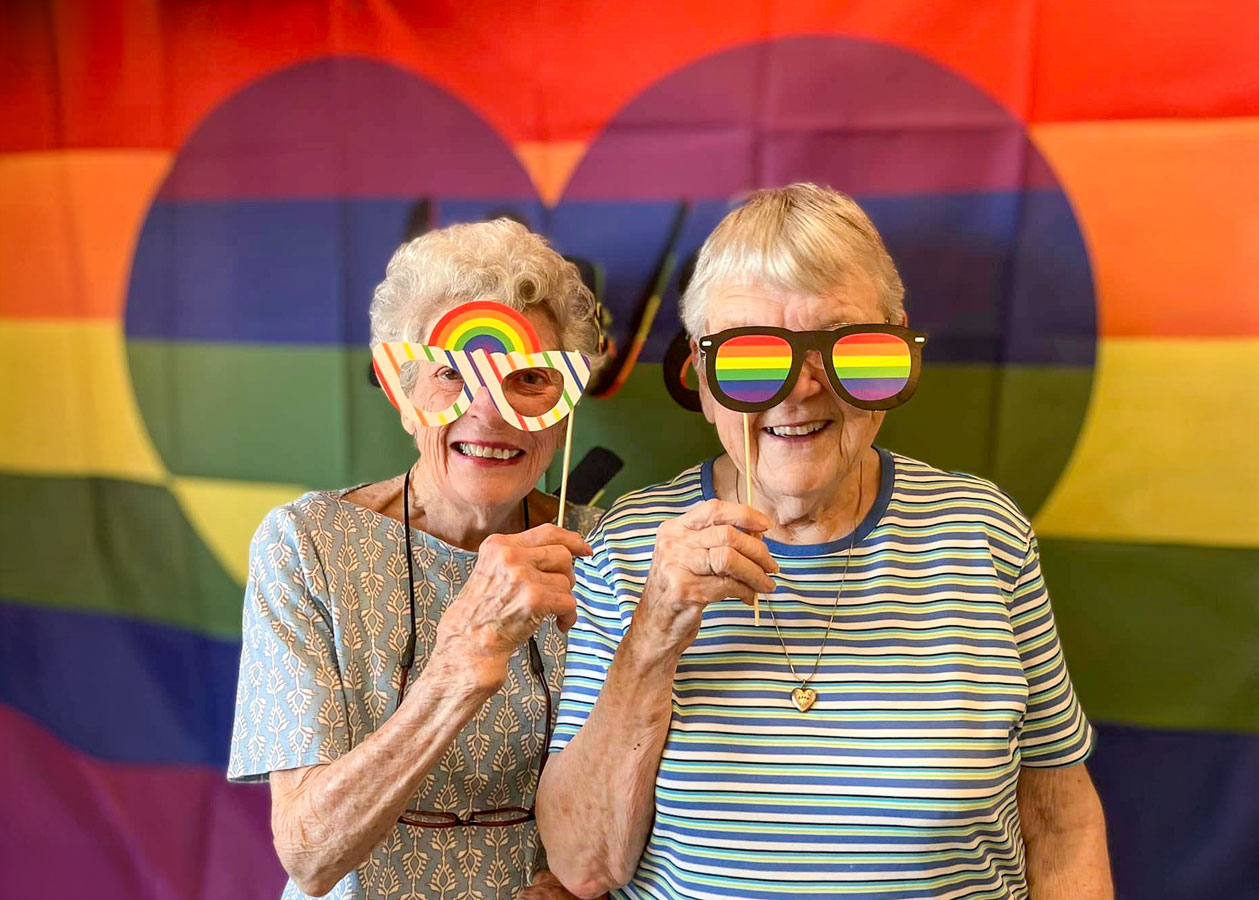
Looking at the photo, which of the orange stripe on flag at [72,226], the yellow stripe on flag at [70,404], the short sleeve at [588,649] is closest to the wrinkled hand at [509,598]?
the short sleeve at [588,649]

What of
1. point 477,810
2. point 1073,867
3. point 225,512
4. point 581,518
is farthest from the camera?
point 225,512

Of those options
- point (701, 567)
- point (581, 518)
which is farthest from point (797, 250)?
point (581, 518)

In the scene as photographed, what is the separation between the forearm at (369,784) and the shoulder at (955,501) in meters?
0.55

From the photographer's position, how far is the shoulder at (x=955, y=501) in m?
1.28

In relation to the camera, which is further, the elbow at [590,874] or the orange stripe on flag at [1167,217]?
the orange stripe on flag at [1167,217]

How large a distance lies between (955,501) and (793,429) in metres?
0.24

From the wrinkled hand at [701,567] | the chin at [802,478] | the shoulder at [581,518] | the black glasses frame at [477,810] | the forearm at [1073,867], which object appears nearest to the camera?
the wrinkled hand at [701,567]

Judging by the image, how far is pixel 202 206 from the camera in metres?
1.89

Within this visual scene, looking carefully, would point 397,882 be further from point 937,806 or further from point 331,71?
point 331,71

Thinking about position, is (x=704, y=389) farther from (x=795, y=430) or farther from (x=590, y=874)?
(x=590, y=874)

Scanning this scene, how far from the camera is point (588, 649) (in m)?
1.30

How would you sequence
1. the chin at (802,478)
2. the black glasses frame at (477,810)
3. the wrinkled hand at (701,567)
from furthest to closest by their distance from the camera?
the black glasses frame at (477,810) < the chin at (802,478) < the wrinkled hand at (701,567)

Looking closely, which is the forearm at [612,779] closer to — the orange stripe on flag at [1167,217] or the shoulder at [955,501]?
the shoulder at [955,501]

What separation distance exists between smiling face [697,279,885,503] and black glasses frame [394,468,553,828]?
0.44 meters
